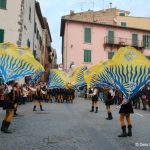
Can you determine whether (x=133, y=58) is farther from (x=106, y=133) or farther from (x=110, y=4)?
(x=110, y=4)

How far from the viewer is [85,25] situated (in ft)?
162

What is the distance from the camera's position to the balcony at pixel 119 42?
49531 mm

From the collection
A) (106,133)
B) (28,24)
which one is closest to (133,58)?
(106,133)

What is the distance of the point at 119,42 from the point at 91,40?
3907 millimetres

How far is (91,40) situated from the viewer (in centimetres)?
4916

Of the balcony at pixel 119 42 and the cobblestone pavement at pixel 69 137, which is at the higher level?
the balcony at pixel 119 42

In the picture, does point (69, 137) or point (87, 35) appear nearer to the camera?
point (69, 137)

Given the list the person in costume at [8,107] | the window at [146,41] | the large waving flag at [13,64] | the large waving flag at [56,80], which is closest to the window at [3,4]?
the large waving flag at [56,80]

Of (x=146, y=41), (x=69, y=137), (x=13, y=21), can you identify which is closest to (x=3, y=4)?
(x=13, y=21)

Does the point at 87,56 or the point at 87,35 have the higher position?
the point at 87,35

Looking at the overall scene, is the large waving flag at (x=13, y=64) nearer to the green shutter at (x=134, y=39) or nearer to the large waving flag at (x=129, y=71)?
the large waving flag at (x=129, y=71)

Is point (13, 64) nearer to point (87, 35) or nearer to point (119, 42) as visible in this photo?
point (87, 35)

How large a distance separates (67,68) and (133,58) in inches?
1424

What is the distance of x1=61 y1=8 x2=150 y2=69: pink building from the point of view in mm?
48469
